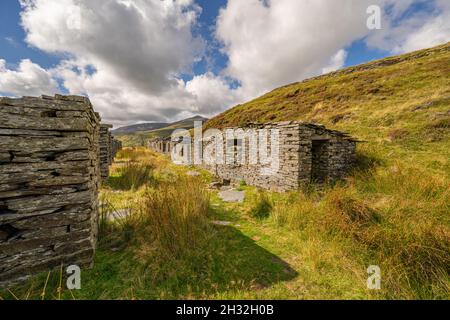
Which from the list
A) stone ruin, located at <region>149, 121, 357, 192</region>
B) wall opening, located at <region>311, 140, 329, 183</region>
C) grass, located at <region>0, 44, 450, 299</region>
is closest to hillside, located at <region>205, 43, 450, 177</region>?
stone ruin, located at <region>149, 121, 357, 192</region>

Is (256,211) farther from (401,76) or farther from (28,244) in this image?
(401,76)

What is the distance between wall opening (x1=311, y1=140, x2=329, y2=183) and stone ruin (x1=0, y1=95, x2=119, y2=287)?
24.1 feet

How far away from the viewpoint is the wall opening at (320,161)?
776 centimetres

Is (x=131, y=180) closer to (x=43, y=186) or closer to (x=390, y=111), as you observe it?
(x=43, y=186)

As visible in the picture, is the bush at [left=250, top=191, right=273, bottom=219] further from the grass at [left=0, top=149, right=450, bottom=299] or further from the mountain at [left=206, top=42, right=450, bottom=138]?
the mountain at [left=206, top=42, right=450, bottom=138]

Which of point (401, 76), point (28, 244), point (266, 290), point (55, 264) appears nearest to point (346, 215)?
point (266, 290)

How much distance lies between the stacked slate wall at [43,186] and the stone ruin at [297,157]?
6.08 metres

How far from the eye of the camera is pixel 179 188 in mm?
4566

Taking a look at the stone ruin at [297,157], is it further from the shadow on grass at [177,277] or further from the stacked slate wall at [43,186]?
the stacked slate wall at [43,186]

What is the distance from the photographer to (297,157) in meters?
6.68

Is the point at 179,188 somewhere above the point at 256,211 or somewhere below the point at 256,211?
above

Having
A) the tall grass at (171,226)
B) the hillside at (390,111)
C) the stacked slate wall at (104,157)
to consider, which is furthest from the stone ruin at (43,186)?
the hillside at (390,111)

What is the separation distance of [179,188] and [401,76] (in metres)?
29.7

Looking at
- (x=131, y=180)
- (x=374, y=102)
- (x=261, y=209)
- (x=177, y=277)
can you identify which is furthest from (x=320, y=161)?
(x=374, y=102)
